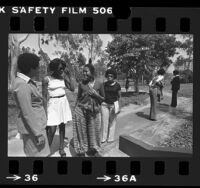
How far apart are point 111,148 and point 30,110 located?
4.84 feet

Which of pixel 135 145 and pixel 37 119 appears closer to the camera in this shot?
pixel 37 119

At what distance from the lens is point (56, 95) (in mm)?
5312

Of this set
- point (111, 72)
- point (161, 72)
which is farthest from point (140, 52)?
point (111, 72)

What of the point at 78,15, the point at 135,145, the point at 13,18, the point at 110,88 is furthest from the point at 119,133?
the point at 13,18

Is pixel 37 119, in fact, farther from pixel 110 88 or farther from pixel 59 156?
pixel 110 88

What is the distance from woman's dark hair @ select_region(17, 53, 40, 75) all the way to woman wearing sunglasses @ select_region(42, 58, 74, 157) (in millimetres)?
261

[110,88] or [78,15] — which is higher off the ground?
[78,15]

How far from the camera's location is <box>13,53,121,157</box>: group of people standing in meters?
5.01

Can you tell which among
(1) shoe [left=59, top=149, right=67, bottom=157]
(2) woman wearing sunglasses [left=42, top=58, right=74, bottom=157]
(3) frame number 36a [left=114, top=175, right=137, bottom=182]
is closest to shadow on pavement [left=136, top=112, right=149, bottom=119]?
(3) frame number 36a [left=114, top=175, right=137, bottom=182]

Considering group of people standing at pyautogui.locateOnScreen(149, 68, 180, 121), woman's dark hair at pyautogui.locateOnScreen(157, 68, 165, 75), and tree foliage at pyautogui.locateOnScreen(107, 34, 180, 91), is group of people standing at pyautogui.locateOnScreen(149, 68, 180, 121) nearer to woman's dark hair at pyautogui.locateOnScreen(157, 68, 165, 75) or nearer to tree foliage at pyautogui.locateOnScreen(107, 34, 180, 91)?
woman's dark hair at pyautogui.locateOnScreen(157, 68, 165, 75)

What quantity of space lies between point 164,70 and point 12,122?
8.58 ft

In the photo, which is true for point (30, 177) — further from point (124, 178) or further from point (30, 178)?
point (124, 178)

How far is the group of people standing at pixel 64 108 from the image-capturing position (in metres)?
5.01

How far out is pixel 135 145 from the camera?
543cm
